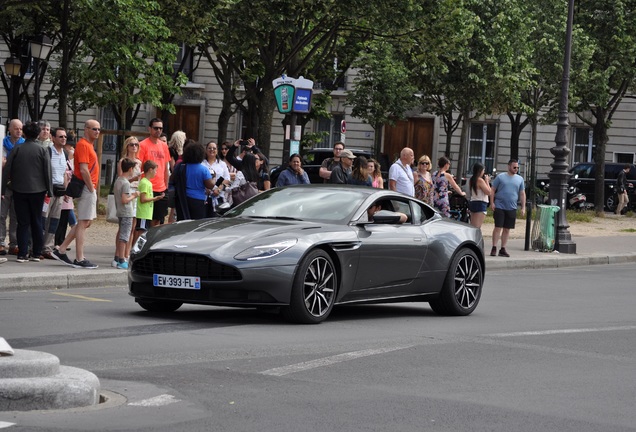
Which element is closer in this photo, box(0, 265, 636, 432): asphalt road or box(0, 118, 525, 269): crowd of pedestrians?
box(0, 265, 636, 432): asphalt road

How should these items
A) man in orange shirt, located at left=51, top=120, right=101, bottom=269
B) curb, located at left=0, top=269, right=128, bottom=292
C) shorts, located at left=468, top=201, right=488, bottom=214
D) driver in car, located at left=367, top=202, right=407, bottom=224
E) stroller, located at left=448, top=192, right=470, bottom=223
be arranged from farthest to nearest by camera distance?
1. stroller, located at left=448, top=192, right=470, bottom=223
2. shorts, located at left=468, top=201, right=488, bottom=214
3. man in orange shirt, located at left=51, top=120, right=101, bottom=269
4. curb, located at left=0, top=269, right=128, bottom=292
5. driver in car, located at left=367, top=202, right=407, bottom=224

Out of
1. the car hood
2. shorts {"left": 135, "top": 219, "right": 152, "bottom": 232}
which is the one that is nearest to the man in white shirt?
shorts {"left": 135, "top": 219, "right": 152, "bottom": 232}

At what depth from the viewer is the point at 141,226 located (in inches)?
696

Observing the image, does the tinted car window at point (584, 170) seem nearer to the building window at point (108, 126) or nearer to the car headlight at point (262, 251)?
the building window at point (108, 126)

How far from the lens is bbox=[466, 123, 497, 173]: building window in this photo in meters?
58.9

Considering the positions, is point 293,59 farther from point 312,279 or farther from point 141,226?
point 312,279

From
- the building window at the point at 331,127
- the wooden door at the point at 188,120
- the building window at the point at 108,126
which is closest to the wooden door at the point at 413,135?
the building window at the point at 331,127

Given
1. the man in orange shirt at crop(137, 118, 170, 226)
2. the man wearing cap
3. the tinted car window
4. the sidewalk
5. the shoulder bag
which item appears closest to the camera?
the sidewalk

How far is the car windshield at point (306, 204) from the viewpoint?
507 inches

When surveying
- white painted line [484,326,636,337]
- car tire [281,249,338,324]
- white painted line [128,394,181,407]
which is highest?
car tire [281,249,338,324]

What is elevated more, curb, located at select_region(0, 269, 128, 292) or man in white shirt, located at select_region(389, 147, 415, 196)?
man in white shirt, located at select_region(389, 147, 415, 196)

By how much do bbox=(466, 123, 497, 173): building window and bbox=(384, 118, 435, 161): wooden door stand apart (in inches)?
81.0

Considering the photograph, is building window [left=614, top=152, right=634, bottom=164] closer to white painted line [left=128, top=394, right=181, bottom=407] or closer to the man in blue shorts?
the man in blue shorts

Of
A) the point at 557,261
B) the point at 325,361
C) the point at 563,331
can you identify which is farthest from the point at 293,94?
the point at 325,361
